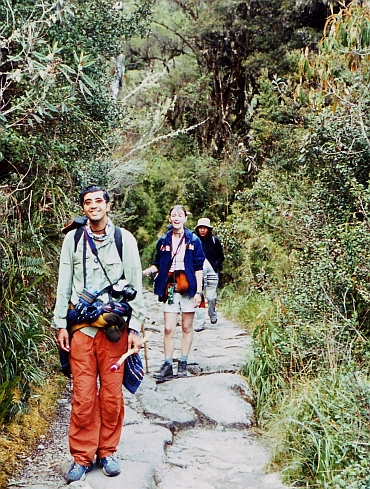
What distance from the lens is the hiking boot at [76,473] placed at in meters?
4.30

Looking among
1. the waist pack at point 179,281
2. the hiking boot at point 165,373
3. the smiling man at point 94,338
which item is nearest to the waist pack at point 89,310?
the smiling man at point 94,338

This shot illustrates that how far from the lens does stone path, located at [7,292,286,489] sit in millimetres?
4586

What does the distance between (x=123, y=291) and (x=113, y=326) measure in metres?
0.26

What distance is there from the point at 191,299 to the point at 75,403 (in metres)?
2.81

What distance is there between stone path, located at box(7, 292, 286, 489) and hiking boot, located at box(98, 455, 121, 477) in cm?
4

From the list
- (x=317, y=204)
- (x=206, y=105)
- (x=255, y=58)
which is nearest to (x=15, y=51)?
(x=317, y=204)

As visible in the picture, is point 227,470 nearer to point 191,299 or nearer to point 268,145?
point 191,299

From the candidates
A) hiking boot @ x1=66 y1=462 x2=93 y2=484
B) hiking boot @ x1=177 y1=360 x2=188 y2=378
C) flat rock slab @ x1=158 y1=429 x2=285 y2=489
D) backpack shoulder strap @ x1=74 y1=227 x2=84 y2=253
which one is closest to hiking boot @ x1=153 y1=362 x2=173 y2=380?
hiking boot @ x1=177 y1=360 x2=188 y2=378

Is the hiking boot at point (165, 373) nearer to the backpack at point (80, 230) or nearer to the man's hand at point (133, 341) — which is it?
the man's hand at point (133, 341)

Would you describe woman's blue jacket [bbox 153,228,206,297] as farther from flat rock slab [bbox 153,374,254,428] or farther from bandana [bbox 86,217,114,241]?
bandana [bbox 86,217,114,241]

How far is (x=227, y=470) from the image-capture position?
4895mm

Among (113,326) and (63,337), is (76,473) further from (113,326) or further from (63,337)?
(113,326)

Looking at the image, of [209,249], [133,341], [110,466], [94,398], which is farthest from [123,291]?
[209,249]

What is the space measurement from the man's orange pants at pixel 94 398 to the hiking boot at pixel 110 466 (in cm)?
4
